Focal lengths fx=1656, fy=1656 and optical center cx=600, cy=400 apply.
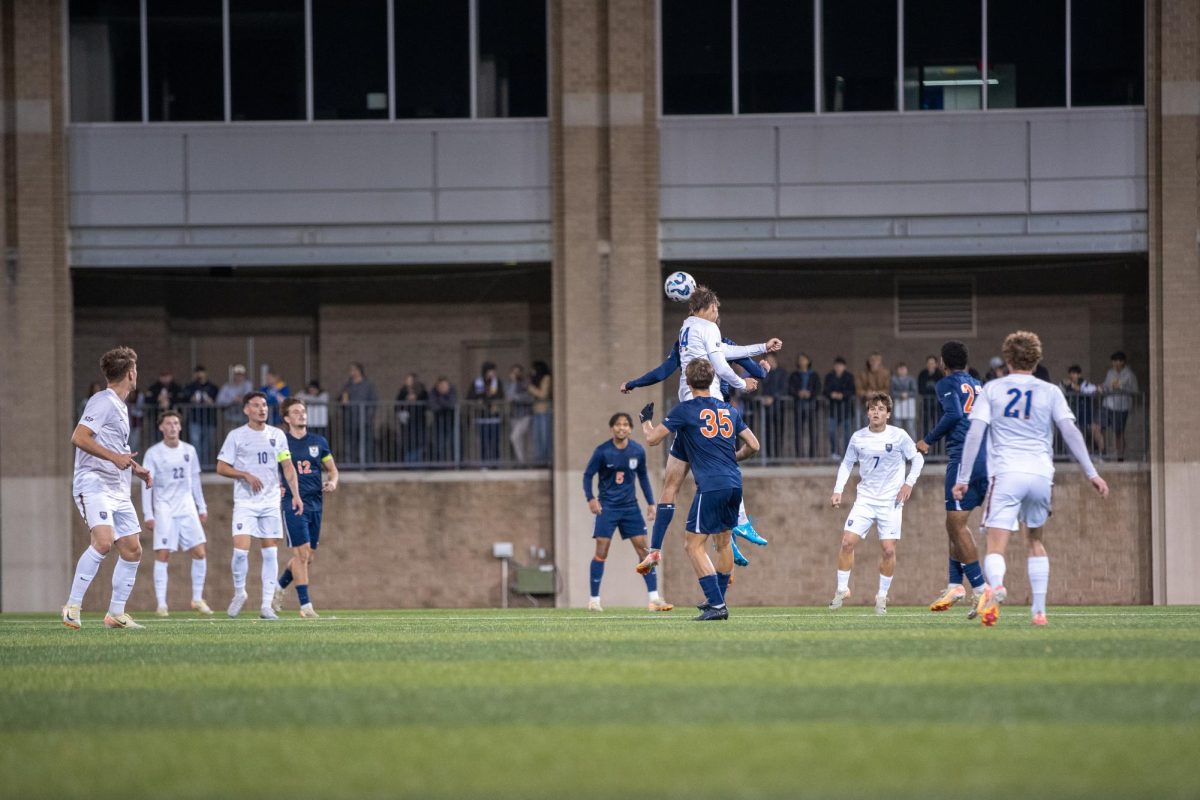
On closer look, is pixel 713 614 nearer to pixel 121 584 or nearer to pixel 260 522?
pixel 121 584

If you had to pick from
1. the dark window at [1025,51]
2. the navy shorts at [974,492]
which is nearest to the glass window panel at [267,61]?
the dark window at [1025,51]

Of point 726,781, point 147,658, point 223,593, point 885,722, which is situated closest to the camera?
point 726,781

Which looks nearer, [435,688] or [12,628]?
[435,688]

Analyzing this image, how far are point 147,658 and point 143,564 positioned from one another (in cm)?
1868

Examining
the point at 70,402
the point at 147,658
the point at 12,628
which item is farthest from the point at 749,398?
the point at 147,658

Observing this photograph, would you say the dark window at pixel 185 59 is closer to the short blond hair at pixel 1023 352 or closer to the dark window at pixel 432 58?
the dark window at pixel 432 58

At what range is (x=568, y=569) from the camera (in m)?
28.1

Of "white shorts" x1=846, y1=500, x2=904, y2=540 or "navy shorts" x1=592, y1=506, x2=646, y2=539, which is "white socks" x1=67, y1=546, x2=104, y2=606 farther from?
"navy shorts" x1=592, y1=506, x2=646, y2=539

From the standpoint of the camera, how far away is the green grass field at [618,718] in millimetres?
5379

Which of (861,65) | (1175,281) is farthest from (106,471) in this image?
(1175,281)

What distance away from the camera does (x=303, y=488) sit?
1836 centimetres

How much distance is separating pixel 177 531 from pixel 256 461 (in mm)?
4746

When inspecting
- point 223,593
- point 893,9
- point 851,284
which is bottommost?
point 223,593

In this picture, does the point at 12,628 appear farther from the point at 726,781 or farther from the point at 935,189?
the point at 935,189
